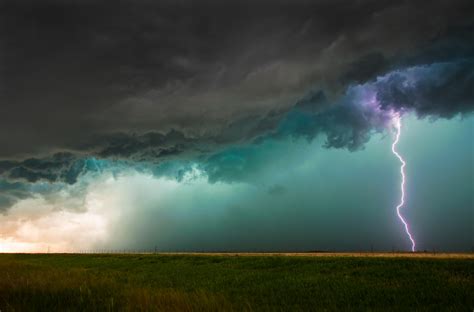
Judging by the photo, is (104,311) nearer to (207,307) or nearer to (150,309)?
(150,309)

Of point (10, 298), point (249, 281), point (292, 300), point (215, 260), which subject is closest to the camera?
point (10, 298)

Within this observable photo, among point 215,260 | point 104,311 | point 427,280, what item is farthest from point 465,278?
point 215,260

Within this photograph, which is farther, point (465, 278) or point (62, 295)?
point (465, 278)

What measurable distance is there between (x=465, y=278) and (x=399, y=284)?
4.22 metres

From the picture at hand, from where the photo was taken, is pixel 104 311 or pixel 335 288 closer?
pixel 104 311

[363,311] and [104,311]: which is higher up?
[104,311]

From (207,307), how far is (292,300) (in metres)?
6.84

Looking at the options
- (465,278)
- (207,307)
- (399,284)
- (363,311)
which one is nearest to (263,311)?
(207,307)

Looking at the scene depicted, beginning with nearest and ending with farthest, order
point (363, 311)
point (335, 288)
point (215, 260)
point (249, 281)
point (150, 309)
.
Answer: point (150, 309), point (363, 311), point (335, 288), point (249, 281), point (215, 260)

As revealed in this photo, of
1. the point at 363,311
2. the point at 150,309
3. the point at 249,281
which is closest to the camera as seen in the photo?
the point at 150,309

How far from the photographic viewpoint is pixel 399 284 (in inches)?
904

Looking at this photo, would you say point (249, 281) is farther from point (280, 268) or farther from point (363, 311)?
point (363, 311)

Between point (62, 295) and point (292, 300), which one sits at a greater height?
point (62, 295)

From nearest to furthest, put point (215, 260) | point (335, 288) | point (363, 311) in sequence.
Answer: point (363, 311) → point (335, 288) → point (215, 260)
